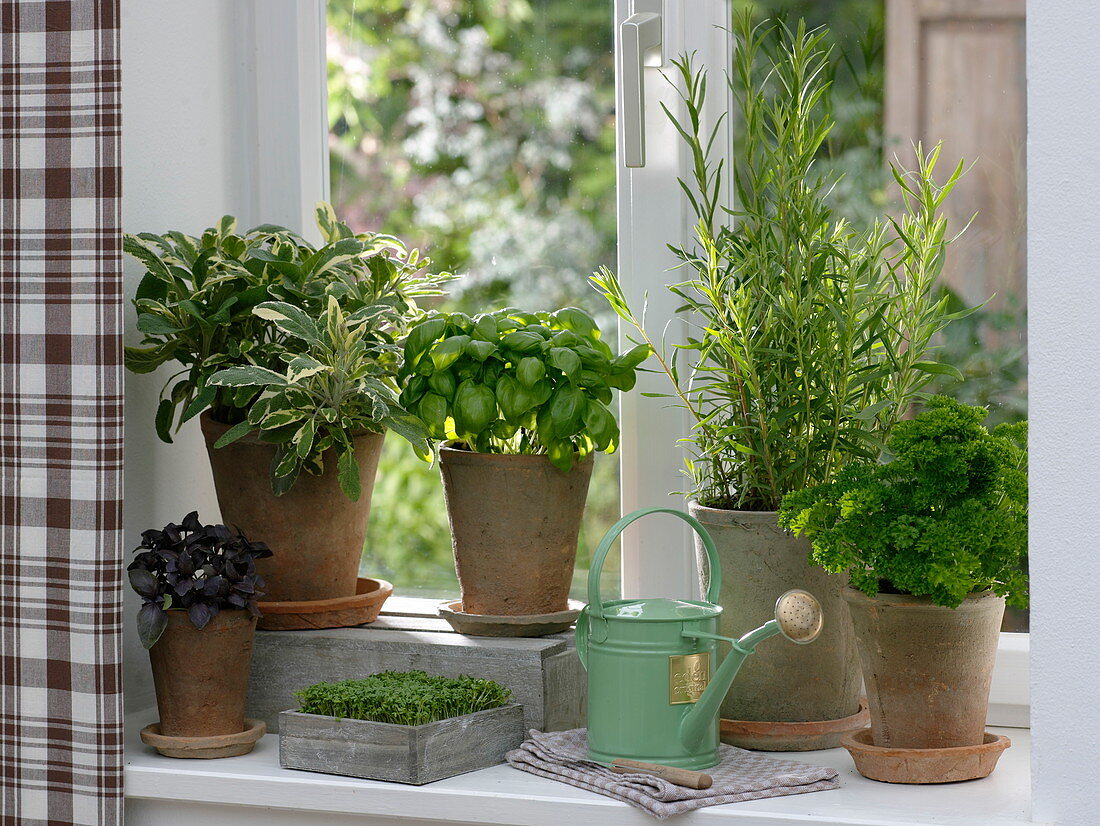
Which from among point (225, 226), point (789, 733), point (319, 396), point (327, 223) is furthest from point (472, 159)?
point (789, 733)

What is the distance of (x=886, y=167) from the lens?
151 centimetres

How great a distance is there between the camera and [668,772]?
1218mm

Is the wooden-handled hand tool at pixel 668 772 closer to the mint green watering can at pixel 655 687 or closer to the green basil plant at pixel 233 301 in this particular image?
the mint green watering can at pixel 655 687

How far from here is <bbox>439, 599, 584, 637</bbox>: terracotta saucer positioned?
1451mm

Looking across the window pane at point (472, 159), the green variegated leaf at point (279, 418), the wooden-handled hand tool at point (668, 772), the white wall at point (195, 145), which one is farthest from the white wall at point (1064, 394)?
the white wall at point (195, 145)

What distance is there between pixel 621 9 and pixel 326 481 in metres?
0.72

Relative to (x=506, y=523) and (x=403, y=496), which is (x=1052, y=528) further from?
(x=403, y=496)

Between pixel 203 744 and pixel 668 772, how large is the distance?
53cm

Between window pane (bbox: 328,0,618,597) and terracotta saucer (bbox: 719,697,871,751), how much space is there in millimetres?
392

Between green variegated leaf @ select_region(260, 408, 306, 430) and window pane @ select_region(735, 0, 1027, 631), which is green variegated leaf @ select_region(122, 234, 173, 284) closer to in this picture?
green variegated leaf @ select_region(260, 408, 306, 430)

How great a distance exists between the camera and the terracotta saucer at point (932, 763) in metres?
1.23

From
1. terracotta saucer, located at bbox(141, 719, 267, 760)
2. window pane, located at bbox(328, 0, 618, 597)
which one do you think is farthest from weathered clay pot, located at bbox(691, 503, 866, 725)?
terracotta saucer, located at bbox(141, 719, 267, 760)

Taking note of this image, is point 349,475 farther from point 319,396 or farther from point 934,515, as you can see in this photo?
point 934,515

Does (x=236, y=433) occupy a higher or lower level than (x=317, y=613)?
higher
